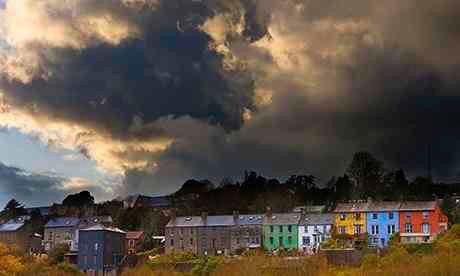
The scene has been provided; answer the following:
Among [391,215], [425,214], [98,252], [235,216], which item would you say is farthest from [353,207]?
[98,252]

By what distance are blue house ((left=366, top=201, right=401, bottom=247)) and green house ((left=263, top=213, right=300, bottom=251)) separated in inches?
309

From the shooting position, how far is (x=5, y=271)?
6588cm

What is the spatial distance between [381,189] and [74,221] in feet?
127

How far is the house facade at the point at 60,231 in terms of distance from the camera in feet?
298

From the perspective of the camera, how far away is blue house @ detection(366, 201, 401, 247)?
7275 centimetres

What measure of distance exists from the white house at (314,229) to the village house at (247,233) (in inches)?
183

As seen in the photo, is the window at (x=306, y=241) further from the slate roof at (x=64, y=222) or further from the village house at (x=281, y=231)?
the slate roof at (x=64, y=222)

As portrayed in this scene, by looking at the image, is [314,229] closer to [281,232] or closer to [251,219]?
[281,232]

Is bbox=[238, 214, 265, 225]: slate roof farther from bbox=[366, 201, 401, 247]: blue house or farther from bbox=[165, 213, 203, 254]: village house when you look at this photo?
bbox=[366, 201, 401, 247]: blue house

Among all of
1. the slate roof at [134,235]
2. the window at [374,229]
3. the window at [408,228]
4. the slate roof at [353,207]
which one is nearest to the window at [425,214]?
the window at [408,228]

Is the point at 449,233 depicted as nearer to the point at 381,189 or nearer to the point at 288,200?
the point at 381,189

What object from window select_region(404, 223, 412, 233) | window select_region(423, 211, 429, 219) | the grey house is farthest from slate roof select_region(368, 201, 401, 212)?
the grey house

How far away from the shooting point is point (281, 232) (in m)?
77.4

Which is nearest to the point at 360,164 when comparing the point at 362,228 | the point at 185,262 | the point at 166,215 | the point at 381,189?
the point at 381,189
